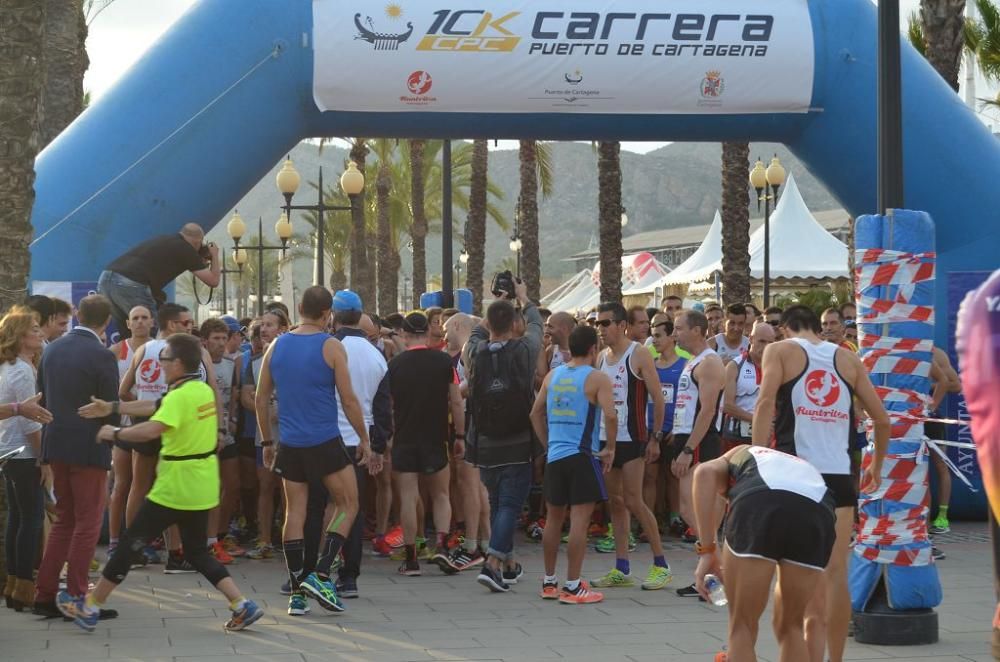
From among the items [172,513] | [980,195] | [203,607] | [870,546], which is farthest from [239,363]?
[980,195]

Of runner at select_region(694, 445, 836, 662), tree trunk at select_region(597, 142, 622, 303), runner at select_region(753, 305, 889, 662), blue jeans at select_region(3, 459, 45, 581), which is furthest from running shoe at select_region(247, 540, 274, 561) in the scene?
tree trunk at select_region(597, 142, 622, 303)

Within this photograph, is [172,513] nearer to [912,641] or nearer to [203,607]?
[203,607]

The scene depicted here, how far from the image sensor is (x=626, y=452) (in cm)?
965

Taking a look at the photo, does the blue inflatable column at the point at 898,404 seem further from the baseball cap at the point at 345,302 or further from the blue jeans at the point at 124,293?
the blue jeans at the point at 124,293

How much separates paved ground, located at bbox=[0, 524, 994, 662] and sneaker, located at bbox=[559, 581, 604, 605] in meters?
0.08

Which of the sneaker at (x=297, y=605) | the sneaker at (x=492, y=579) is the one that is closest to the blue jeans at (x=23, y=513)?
A: the sneaker at (x=297, y=605)

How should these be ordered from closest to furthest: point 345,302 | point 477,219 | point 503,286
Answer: point 345,302 → point 503,286 → point 477,219

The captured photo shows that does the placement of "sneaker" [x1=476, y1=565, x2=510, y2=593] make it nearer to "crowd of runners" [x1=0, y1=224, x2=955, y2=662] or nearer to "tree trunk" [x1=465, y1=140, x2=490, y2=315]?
"crowd of runners" [x1=0, y1=224, x2=955, y2=662]

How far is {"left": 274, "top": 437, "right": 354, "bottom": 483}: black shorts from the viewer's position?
8.48m

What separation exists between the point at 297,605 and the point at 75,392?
1866 millimetres

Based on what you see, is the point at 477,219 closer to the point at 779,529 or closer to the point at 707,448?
the point at 707,448

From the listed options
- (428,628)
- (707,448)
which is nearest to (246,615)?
(428,628)

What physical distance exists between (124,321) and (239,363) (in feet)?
3.18

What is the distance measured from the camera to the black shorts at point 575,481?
8.91m
